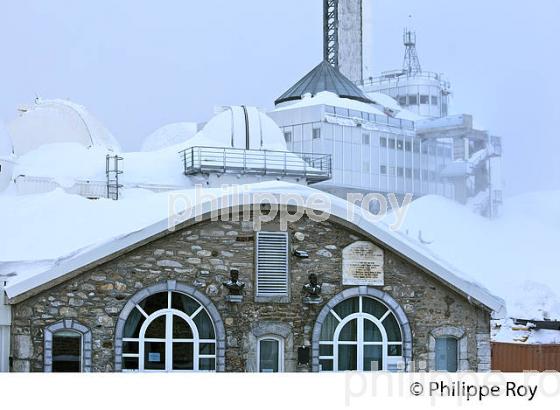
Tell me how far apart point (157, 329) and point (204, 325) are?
2.41 ft

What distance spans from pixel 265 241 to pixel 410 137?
4728cm

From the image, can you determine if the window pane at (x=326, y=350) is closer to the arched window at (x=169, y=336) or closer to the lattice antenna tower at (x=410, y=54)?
the arched window at (x=169, y=336)

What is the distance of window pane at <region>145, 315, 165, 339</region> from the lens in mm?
17125

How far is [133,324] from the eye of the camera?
17109mm

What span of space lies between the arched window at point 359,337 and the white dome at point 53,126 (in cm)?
2776

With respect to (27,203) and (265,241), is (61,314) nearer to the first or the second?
(265,241)

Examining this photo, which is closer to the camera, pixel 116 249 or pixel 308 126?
pixel 116 249

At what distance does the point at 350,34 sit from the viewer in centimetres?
7906

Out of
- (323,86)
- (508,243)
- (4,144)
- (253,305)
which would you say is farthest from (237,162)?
(323,86)

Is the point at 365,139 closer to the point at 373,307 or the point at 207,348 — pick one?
the point at 373,307

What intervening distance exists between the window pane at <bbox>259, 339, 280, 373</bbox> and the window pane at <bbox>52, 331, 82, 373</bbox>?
2.73 meters

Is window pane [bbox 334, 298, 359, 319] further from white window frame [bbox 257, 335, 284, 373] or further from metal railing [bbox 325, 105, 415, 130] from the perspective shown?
metal railing [bbox 325, 105, 415, 130]

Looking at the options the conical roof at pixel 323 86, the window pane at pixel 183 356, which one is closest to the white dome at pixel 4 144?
the window pane at pixel 183 356
